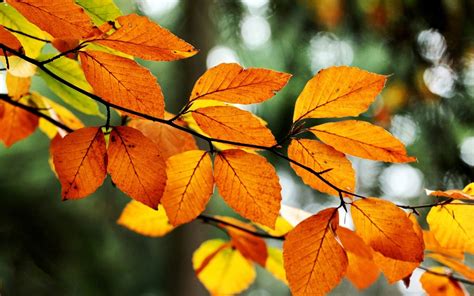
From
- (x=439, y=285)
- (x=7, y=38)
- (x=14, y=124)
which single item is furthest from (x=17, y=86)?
(x=439, y=285)

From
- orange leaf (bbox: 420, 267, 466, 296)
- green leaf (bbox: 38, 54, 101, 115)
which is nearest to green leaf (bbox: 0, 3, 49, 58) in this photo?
green leaf (bbox: 38, 54, 101, 115)

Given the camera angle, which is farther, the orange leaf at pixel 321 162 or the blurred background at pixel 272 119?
the blurred background at pixel 272 119

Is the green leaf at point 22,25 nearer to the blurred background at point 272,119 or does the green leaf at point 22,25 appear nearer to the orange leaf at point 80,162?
the orange leaf at point 80,162

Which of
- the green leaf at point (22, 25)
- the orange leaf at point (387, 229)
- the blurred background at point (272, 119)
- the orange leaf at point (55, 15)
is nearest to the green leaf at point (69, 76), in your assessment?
the green leaf at point (22, 25)

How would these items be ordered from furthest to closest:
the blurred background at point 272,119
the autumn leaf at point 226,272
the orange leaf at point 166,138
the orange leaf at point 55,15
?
the blurred background at point 272,119 → the autumn leaf at point 226,272 → the orange leaf at point 166,138 → the orange leaf at point 55,15

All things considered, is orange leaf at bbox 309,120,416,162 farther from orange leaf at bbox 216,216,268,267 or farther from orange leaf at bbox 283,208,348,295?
orange leaf at bbox 216,216,268,267

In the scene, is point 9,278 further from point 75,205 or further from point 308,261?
point 308,261

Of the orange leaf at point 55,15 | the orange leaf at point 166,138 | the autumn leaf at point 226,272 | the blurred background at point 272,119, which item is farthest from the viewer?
the blurred background at point 272,119

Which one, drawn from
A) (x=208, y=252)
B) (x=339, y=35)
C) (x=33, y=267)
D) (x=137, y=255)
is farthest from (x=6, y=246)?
(x=208, y=252)
